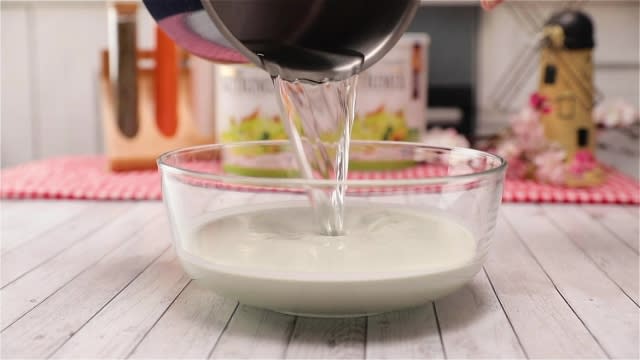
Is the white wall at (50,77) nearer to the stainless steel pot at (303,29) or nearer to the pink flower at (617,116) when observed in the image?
the pink flower at (617,116)

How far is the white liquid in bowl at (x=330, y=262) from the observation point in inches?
24.0

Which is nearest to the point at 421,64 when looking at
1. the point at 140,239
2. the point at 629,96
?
the point at 629,96

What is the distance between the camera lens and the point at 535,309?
0.71m

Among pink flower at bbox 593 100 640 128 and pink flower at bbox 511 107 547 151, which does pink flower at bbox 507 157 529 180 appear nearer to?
pink flower at bbox 511 107 547 151

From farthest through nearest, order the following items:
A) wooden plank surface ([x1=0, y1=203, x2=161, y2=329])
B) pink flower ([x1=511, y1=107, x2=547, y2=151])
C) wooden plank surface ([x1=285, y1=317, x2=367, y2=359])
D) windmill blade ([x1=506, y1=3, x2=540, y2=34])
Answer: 1. windmill blade ([x1=506, y1=3, x2=540, y2=34])
2. pink flower ([x1=511, y1=107, x2=547, y2=151])
3. wooden plank surface ([x1=0, y1=203, x2=161, y2=329])
4. wooden plank surface ([x1=285, y1=317, x2=367, y2=359])

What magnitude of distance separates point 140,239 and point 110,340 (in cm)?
37

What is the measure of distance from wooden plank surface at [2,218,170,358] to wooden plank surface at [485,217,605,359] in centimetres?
34

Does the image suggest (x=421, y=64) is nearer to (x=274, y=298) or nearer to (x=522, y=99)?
(x=522, y=99)

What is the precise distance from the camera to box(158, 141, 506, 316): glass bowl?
0.61 m

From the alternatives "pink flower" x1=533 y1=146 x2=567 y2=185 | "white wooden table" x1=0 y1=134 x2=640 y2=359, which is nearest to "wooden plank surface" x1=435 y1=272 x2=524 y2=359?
"white wooden table" x1=0 y1=134 x2=640 y2=359

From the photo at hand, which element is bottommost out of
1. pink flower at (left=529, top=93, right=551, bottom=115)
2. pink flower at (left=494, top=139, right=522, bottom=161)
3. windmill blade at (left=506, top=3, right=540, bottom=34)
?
pink flower at (left=494, top=139, right=522, bottom=161)

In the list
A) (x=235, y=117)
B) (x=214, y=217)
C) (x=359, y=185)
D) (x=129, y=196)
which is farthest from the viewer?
(x=235, y=117)

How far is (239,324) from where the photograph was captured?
0.67 m

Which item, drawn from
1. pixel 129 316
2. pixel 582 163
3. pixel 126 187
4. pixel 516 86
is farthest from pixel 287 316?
pixel 516 86
